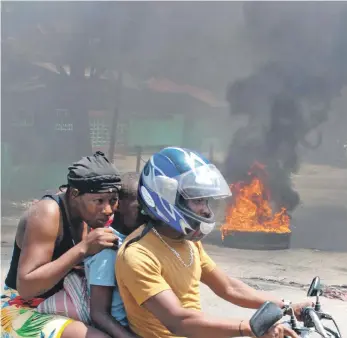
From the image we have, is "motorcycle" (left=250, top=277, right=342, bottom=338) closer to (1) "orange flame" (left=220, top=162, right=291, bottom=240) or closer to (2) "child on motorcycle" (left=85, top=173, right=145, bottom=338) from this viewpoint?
(2) "child on motorcycle" (left=85, top=173, right=145, bottom=338)

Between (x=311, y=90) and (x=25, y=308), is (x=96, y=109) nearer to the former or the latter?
(x=311, y=90)

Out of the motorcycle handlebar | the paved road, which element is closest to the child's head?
the motorcycle handlebar

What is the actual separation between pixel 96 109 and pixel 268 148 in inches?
156

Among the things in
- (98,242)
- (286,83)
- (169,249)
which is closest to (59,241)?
(98,242)

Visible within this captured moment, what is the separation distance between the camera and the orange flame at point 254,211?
34.0 ft

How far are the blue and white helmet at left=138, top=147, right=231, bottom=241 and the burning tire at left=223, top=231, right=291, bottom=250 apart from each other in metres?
Answer: 7.83

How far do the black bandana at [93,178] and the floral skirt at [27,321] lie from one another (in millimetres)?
515

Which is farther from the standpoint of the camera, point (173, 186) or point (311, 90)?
point (311, 90)

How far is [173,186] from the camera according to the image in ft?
6.70

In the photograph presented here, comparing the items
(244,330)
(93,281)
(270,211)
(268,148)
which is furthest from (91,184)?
(268,148)

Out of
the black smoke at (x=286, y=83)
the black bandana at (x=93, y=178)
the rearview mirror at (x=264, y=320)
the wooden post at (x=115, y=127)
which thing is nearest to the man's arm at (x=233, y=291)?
the black bandana at (x=93, y=178)

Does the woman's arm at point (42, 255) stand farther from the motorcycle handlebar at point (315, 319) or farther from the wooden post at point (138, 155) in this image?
the wooden post at point (138, 155)

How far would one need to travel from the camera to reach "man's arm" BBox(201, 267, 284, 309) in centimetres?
248

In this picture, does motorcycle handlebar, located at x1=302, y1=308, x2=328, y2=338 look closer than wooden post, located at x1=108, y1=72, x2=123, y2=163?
Yes
